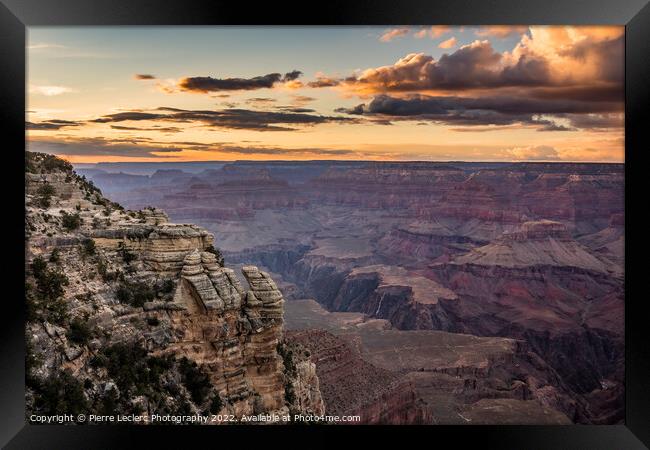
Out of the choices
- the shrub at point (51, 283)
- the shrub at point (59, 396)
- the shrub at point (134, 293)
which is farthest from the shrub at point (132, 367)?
the shrub at point (51, 283)

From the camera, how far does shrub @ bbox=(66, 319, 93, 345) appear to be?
919cm

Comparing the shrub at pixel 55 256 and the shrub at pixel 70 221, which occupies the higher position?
the shrub at pixel 70 221

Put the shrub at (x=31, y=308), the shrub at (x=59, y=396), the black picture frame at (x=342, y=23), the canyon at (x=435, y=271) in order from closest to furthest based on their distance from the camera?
the black picture frame at (x=342, y=23), the shrub at (x=59, y=396), the shrub at (x=31, y=308), the canyon at (x=435, y=271)

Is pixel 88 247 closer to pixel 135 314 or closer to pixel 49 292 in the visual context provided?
pixel 49 292

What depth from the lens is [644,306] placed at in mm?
8266

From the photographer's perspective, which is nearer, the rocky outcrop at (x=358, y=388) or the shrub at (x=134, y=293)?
the shrub at (x=134, y=293)

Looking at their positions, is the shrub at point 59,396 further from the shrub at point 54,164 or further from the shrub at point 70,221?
the shrub at point 54,164

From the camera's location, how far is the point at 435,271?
46812mm

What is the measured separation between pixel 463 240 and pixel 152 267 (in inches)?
1634

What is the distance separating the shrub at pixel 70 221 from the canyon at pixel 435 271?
4.63 metres

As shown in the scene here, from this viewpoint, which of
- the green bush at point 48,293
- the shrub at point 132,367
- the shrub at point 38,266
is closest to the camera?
the green bush at point 48,293

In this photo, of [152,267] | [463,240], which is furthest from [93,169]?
Result: [463,240]

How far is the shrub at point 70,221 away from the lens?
1038cm

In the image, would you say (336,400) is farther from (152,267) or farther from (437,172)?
(437,172)
